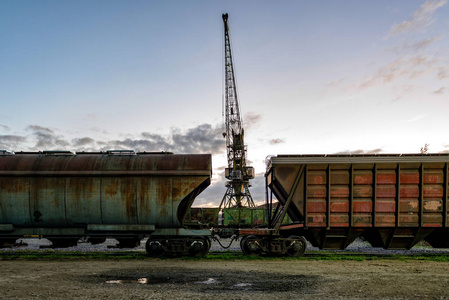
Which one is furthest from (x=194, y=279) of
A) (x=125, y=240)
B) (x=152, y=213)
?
(x=125, y=240)

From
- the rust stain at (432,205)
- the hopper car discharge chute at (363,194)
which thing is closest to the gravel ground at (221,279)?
the hopper car discharge chute at (363,194)

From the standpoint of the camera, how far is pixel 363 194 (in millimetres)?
12047

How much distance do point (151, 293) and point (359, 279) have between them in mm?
5669

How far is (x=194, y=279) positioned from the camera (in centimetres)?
901

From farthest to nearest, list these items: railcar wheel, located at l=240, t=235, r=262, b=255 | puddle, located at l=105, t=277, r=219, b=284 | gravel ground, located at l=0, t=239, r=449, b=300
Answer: railcar wheel, located at l=240, t=235, r=262, b=255, puddle, located at l=105, t=277, r=219, b=284, gravel ground, located at l=0, t=239, r=449, b=300

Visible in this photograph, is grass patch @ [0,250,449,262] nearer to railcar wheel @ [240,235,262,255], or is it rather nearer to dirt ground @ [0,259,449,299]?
railcar wheel @ [240,235,262,255]

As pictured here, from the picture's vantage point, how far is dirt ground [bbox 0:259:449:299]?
757 centimetres

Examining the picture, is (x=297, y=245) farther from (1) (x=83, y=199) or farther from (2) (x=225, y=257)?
(1) (x=83, y=199)

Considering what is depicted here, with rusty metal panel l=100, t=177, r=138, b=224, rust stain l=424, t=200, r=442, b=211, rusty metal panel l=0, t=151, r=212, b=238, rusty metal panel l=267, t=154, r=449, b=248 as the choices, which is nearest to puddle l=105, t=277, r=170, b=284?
rusty metal panel l=0, t=151, r=212, b=238

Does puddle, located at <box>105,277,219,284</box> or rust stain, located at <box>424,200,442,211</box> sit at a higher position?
rust stain, located at <box>424,200,442,211</box>

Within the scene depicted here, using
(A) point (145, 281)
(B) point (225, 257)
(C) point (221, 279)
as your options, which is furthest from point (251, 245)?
(A) point (145, 281)

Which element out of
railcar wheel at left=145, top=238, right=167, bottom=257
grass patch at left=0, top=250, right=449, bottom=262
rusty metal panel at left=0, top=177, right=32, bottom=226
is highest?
rusty metal panel at left=0, top=177, right=32, bottom=226

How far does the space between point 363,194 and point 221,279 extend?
641cm

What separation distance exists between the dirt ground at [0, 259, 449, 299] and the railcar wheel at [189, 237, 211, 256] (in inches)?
26.6
